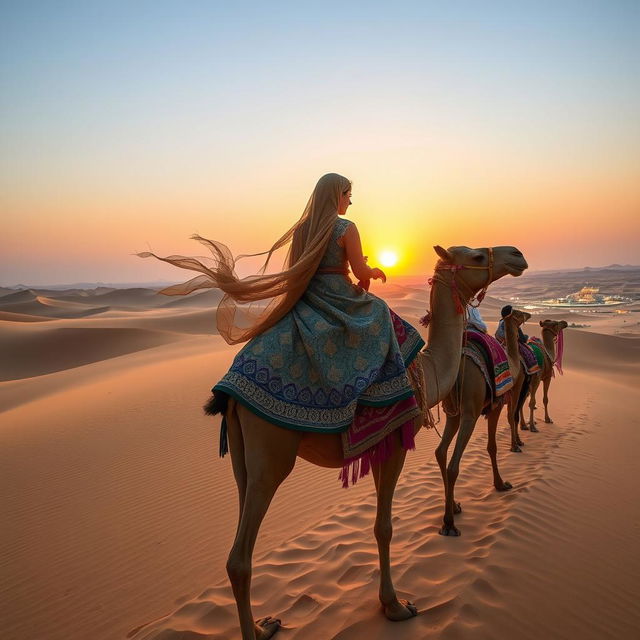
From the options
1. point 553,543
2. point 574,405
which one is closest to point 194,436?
point 553,543

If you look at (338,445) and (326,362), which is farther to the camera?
→ (338,445)

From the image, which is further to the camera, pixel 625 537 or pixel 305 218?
pixel 625 537

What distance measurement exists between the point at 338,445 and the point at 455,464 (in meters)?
2.77

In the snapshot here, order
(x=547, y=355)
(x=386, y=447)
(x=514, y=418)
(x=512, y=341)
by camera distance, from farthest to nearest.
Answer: (x=547, y=355) < (x=514, y=418) < (x=512, y=341) < (x=386, y=447)

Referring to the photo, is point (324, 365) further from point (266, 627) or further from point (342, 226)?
point (266, 627)

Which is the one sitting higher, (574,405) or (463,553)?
(463,553)

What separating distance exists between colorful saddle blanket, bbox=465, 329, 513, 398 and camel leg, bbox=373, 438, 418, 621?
253 cm

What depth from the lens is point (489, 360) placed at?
5.83m

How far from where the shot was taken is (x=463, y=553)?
4.71m

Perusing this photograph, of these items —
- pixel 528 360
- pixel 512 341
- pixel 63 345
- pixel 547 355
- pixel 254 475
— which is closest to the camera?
pixel 254 475

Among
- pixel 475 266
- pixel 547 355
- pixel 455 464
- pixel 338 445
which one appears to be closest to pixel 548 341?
pixel 547 355

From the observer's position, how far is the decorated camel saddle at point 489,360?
5.75 metres

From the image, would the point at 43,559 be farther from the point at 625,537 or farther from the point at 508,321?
the point at 508,321

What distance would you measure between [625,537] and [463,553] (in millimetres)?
1972
